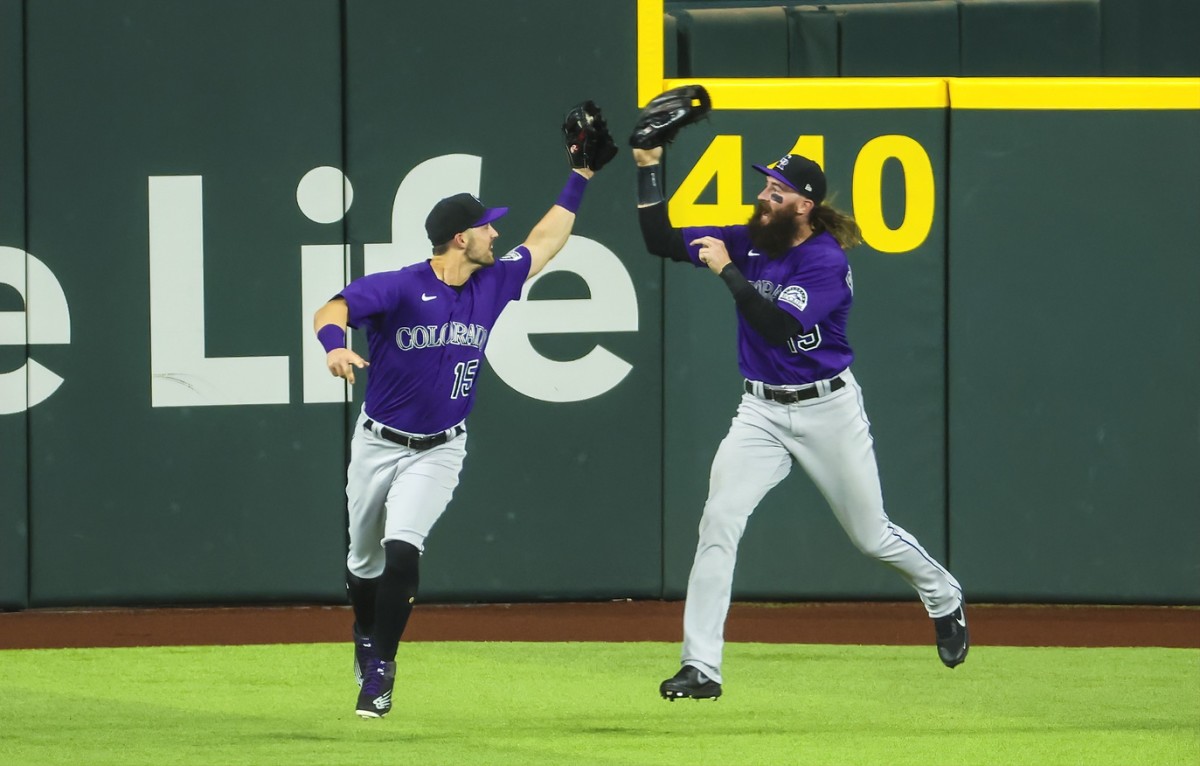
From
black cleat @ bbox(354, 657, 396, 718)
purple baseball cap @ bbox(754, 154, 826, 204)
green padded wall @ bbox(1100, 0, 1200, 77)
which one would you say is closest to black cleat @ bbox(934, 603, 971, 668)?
purple baseball cap @ bbox(754, 154, 826, 204)

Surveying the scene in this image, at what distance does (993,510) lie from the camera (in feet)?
27.3

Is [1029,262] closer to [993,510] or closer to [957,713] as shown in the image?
[993,510]

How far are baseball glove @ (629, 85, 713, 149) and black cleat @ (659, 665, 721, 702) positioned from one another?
1809 mm

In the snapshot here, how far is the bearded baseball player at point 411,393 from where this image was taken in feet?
19.0

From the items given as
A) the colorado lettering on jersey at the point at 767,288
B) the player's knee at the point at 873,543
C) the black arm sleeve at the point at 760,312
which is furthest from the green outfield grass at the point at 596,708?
the colorado lettering on jersey at the point at 767,288

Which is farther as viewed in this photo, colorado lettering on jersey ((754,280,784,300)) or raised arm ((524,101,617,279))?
raised arm ((524,101,617,279))

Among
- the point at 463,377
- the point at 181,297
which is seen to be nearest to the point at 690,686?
the point at 463,377

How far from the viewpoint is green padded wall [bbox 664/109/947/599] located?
814 cm

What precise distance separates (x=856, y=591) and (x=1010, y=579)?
73cm

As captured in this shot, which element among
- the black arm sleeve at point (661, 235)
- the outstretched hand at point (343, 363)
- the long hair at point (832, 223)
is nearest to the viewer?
the outstretched hand at point (343, 363)

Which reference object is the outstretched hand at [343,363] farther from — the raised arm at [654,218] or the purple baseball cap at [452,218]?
the raised arm at [654,218]

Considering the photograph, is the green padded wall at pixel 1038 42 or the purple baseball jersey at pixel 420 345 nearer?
the purple baseball jersey at pixel 420 345

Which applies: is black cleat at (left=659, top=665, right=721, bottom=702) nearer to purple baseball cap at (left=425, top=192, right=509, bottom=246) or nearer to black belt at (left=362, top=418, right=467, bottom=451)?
black belt at (left=362, top=418, right=467, bottom=451)

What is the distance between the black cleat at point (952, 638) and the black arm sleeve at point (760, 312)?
1.35 meters
